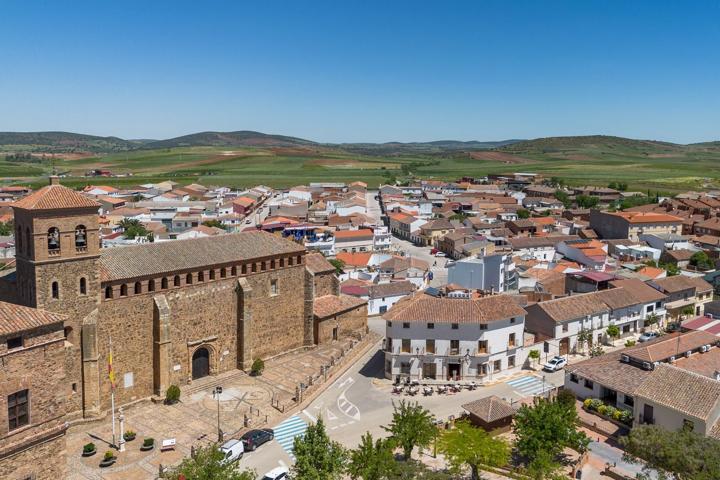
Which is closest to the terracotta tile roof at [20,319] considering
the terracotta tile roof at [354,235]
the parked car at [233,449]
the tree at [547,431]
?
the parked car at [233,449]

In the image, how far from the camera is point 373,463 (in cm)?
2816

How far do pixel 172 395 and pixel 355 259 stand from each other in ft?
153

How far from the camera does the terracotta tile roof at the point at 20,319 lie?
2422 centimetres

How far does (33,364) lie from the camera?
24734mm

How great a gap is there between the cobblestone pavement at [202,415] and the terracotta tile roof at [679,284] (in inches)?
1354

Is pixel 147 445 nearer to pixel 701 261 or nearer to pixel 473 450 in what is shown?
pixel 473 450

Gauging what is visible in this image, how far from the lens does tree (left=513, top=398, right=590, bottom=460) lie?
31.8m

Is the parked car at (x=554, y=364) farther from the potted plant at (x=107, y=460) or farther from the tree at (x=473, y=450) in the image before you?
the potted plant at (x=107, y=460)

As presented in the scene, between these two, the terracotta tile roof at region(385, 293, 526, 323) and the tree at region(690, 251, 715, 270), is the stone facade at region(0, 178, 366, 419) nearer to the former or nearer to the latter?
the terracotta tile roof at region(385, 293, 526, 323)

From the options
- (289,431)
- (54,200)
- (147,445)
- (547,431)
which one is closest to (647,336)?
(547,431)

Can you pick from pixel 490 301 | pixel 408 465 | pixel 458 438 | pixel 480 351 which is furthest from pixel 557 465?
pixel 490 301

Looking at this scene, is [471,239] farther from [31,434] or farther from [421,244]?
[31,434]

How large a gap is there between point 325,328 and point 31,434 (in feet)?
97.5


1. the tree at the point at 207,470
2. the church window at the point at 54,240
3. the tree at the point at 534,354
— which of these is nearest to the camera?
the tree at the point at 207,470
